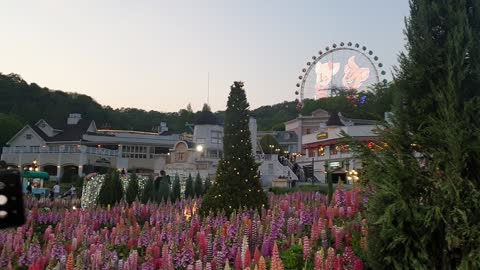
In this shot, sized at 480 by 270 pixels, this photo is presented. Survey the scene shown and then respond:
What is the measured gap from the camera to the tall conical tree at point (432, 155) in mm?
6020

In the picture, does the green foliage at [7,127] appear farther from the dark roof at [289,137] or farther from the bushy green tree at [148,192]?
the bushy green tree at [148,192]

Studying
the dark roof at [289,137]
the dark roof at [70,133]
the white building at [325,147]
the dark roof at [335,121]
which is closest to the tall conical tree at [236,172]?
the white building at [325,147]

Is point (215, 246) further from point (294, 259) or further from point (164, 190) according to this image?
point (164, 190)

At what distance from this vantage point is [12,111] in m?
92.4

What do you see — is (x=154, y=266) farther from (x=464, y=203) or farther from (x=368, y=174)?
(x=464, y=203)

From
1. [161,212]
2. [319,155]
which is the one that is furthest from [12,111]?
[161,212]

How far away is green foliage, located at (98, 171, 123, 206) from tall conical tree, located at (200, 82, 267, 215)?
906cm

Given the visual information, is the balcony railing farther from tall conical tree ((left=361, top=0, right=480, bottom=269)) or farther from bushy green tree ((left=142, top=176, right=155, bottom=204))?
tall conical tree ((left=361, top=0, right=480, bottom=269))

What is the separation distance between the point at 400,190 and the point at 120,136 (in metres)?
68.7

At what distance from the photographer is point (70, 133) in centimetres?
7444

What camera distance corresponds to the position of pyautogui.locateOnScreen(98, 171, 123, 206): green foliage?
23516 millimetres

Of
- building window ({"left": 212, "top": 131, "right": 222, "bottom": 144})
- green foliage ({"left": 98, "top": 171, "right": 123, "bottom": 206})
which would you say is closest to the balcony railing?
building window ({"left": 212, "top": 131, "right": 222, "bottom": 144})

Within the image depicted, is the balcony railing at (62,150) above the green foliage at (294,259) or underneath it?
above

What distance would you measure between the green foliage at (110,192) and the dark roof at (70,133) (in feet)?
165
